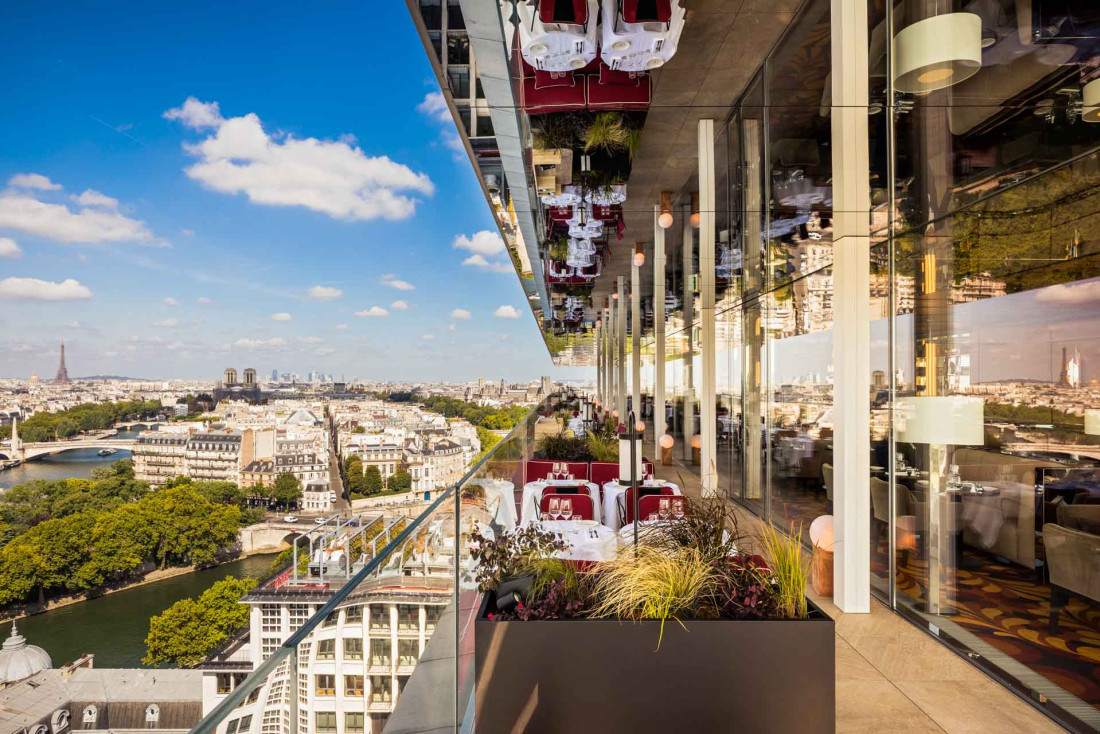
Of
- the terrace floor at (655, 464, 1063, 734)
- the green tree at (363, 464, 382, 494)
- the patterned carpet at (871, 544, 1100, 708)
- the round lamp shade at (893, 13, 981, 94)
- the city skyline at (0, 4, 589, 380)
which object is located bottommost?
the green tree at (363, 464, 382, 494)

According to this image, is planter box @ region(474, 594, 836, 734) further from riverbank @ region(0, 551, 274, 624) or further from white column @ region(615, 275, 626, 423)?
riverbank @ region(0, 551, 274, 624)

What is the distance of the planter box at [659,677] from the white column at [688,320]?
6829 mm

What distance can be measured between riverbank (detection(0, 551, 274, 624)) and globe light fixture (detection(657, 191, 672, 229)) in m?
29.3

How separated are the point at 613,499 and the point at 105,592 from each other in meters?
31.7

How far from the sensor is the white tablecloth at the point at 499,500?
12.7 feet

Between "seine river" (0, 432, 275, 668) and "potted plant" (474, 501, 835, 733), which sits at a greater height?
"potted plant" (474, 501, 835, 733)

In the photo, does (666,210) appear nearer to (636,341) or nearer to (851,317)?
(636,341)

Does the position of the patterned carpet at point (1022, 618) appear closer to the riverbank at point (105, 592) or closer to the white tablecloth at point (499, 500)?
the white tablecloth at point (499, 500)

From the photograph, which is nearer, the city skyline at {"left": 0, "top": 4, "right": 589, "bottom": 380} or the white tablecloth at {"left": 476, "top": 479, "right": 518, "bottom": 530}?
the white tablecloth at {"left": 476, "top": 479, "right": 518, "bottom": 530}

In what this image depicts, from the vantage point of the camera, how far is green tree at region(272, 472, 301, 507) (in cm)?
3269

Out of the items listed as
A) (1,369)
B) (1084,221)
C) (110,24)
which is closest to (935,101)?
(1084,221)

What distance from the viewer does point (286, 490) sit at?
3322cm

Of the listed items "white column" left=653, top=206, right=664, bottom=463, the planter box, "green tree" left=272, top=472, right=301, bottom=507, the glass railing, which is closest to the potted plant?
the planter box

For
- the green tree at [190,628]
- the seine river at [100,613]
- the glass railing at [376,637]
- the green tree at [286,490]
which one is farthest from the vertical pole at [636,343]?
the green tree at [286,490]
